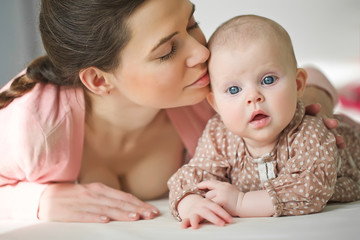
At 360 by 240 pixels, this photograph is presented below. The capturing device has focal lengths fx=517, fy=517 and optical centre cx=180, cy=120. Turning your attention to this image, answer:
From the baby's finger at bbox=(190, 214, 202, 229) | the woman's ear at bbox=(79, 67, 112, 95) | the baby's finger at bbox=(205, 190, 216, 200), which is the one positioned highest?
the woman's ear at bbox=(79, 67, 112, 95)

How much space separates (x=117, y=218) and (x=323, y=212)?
543 mm

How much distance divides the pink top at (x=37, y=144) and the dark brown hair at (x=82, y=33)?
0.06 meters

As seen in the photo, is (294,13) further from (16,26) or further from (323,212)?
(323,212)

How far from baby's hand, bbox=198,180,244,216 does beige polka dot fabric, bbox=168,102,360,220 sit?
5 cm

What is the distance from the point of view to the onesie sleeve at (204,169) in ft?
4.51

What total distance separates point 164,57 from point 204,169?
0.32 metres

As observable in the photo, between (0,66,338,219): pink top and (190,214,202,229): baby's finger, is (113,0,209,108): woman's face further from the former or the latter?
(190,214,202,229): baby's finger

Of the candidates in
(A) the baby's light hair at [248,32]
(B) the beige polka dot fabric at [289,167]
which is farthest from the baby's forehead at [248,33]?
(B) the beige polka dot fabric at [289,167]

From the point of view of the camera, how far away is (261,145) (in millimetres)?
1372

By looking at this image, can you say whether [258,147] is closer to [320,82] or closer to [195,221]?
[195,221]

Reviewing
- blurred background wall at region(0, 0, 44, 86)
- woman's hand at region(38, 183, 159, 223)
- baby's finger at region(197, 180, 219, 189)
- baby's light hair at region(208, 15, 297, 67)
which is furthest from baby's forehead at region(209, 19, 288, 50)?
blurred background wall at region(0, 0, 44, 86)

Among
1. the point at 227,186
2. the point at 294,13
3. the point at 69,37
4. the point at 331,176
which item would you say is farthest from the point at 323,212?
the point at 294,13

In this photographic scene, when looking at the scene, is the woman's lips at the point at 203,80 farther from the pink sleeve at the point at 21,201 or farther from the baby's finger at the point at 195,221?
the pink sleeve at the point at 21,201

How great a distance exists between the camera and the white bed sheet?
1.14 m
